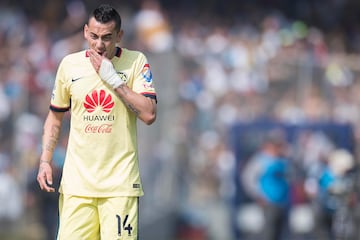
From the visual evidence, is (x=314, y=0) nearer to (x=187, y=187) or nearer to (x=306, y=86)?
(x=306, y=86)

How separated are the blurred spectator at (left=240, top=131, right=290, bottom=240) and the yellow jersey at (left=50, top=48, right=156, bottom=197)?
980cm

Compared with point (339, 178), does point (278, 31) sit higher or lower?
higher

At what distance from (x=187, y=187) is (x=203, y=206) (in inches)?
19.4

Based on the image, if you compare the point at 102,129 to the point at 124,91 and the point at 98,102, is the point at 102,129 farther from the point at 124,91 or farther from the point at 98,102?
the point at 124,91

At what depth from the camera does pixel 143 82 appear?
725 centimetres

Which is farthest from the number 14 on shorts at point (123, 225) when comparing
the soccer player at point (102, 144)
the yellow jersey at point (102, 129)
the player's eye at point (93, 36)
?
the player's eye at point (93, 36)

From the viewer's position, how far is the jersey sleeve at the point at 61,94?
7328 millimetres

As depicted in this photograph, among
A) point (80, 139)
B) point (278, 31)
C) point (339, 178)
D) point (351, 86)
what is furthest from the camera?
point (278, 31)

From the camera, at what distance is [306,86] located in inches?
686

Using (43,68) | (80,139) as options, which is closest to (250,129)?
(43,68)

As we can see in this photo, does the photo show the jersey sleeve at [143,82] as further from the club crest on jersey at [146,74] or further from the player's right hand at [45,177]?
the player's right hand at [45,177]

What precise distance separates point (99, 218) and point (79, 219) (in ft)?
0.51

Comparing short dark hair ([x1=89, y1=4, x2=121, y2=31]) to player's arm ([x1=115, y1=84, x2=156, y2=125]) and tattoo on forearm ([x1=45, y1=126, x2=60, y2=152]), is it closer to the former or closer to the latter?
player's arm ([x1=115, y1=84, x2=156, y2=125])

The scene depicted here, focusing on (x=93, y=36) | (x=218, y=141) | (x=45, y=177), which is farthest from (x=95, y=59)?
(x=218, y=141)
